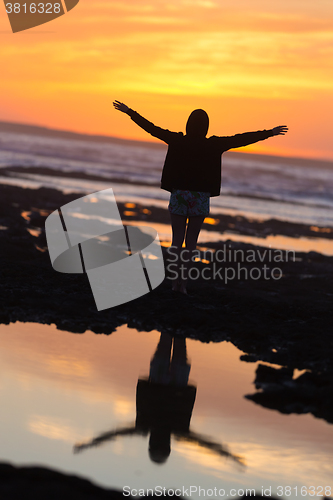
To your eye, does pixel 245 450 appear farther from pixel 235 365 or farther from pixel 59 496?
pixel 235 365

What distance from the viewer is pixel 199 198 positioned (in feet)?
18.7

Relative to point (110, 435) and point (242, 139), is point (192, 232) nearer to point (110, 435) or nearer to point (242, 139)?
point (242, 139)

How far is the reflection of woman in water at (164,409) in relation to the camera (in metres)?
2.89

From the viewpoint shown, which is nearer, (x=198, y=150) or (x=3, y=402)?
(x=3, y=402)

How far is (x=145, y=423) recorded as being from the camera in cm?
312

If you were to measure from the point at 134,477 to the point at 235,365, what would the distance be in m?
1.82

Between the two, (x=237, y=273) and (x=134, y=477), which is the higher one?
(x=134, y=477)

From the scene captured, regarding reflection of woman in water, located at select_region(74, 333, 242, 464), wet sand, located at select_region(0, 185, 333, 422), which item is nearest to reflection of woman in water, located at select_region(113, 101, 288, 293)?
wet sand, located at select_region(0, 185, 333, 422)

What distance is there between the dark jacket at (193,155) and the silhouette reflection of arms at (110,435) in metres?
3.16

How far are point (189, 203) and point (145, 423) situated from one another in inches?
118

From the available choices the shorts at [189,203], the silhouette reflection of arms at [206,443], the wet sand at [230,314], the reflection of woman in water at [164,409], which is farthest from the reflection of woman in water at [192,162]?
the silhouette reflection of arms at [206,443]

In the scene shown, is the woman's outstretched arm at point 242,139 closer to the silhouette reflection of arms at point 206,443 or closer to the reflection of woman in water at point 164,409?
the reflection of woman in water at point 164,409

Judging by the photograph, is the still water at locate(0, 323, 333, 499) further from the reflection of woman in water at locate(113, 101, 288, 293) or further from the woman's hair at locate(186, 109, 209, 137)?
the woman's hair at locate(186, 109, 209, 137)

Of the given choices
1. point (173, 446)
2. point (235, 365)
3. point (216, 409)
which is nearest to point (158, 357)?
point (235, 365)
